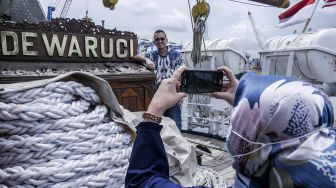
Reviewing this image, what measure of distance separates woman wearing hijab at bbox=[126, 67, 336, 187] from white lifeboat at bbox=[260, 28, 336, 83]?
21.2ft

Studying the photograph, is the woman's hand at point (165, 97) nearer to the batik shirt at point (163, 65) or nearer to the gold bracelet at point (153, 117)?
the gold bracelet at point (153, 117)

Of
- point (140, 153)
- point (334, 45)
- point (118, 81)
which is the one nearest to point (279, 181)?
point (140, 153)

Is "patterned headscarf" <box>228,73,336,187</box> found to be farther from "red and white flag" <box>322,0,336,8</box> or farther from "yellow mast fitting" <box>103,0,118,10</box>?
"red and white flag" <box>322,0,336,8</box>

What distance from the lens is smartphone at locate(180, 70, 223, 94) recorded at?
1.23 meters

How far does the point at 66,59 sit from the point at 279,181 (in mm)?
1530

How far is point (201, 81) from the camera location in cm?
127

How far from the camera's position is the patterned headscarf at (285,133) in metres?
0.73

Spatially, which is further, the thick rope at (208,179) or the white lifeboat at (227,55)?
the white lifeboat at (227,55)

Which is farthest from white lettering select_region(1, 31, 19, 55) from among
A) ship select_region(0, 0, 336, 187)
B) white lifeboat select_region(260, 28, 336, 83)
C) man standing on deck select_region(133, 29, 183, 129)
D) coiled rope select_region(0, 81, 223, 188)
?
white lifeboat select_region(260, 28, 336, 83)

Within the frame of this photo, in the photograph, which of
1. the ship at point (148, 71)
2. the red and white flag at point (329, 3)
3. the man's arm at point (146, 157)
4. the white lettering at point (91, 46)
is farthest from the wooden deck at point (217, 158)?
the red and white flag at point (329, 3)

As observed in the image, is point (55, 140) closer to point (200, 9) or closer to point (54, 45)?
point (54, 45)

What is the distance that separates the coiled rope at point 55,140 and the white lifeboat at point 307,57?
6.40 m

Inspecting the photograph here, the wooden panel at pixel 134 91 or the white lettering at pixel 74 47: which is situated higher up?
the white lettering at pixel 74 47

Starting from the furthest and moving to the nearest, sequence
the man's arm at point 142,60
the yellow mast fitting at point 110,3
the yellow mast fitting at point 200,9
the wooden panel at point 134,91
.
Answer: the yellow mast fitting at point 200,9, the yellow mast fitting at point 110,3, the man's arm at point 142,60, the wooden panel at point 134,91
